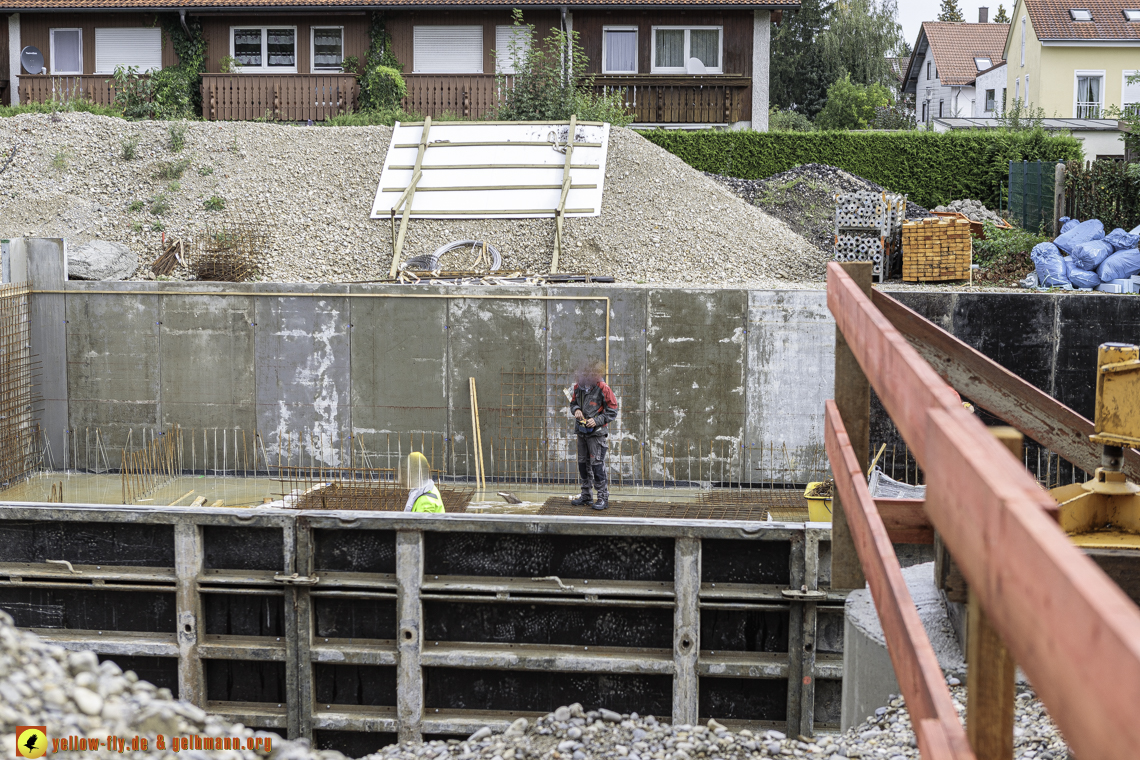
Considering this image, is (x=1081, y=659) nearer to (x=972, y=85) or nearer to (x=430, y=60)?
(x=430, y=60)

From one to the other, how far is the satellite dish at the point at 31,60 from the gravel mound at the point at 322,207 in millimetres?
9240

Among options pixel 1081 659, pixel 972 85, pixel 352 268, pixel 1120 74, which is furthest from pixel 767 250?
pixel 972 85

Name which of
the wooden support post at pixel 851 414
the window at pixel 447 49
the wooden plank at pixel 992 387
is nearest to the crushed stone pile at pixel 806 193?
the window at pixel 447 49

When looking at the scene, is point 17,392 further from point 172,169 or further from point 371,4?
point 371,4

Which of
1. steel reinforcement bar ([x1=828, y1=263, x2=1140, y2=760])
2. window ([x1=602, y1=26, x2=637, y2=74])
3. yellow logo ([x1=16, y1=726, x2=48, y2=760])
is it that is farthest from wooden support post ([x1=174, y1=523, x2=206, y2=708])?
window ([x1=602, y1=26, x2=637, y2=74])

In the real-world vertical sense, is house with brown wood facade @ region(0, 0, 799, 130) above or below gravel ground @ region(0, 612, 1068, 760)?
above

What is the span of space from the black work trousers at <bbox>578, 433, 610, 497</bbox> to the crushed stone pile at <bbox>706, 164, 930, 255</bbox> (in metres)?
10.9

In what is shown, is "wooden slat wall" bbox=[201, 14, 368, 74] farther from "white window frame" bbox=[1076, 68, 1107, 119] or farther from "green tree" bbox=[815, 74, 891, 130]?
"white window frame" bbox=[1076, 68, 1107, 119]

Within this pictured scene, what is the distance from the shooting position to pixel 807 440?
14.6m

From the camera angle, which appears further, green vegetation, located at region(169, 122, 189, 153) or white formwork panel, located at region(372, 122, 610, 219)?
green vegetation, located at region(169, 122, 189, 153)

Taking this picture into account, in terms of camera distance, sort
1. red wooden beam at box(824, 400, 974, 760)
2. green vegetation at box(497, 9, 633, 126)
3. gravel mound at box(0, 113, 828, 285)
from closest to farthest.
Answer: red wooden beam at box(824, 400, 974, 760) < gravel mound at box(0, 113, 828, 285) < green vegetation at box(497, 9, 633, 126)

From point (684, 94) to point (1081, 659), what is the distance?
98.5 ft

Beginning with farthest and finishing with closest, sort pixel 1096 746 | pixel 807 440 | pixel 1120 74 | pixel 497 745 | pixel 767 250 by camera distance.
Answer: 1. pixel 1120 74
2. pixel 767 250
3. pixel 807 440
4. pixel 497 745
5. pixel 1096 746

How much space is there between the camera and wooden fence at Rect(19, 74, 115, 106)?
97.8 feet
